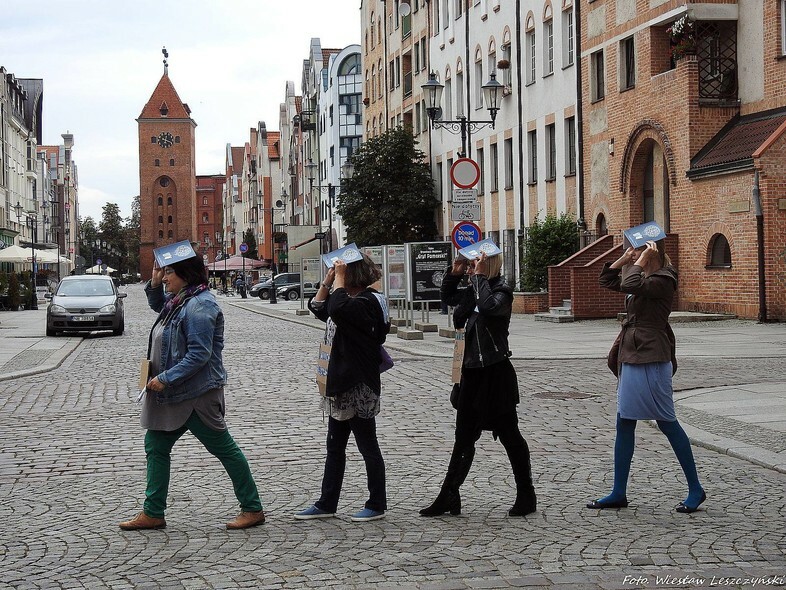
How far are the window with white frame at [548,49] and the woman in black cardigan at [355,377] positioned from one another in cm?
3269

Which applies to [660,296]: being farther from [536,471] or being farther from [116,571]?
[116,571]

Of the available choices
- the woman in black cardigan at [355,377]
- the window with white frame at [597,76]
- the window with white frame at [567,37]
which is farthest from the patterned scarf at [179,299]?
the window with white frame at [567,37]

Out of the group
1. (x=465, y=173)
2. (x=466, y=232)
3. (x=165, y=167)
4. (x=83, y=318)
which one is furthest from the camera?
(x=165, y=167)

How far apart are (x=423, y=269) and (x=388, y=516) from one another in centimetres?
2099

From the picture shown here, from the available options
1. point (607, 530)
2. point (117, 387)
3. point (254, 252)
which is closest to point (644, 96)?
point (117, 387)

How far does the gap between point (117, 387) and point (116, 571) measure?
10178 mm

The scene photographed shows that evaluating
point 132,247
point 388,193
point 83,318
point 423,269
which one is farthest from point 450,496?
point 132,247

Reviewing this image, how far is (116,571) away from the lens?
240 inches

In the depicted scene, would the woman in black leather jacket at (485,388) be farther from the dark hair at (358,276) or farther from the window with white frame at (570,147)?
the window with white frame at (570,147)

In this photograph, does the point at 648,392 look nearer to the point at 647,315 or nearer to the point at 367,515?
the point at 647,315

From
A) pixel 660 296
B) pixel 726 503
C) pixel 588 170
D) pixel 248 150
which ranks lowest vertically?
pixel 726 503

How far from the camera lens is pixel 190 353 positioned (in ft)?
22.8

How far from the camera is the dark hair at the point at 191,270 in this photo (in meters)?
7.16

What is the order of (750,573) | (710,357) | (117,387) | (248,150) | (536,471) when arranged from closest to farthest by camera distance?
(750,573), (536,471), (117,387), (710,357), (248,150)
